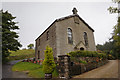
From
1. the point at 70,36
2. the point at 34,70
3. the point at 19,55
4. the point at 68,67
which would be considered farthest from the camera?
the point at 19,55

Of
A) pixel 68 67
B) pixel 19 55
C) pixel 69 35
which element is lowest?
pixel 19 55

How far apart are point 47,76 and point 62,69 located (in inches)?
63.2

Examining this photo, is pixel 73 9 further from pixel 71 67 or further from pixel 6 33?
pixel 6 33

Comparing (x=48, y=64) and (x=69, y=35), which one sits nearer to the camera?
(x=48, y=64)

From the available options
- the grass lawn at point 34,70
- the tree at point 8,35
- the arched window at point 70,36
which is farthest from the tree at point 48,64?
the tree at point 8,35

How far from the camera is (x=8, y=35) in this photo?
15.9 m

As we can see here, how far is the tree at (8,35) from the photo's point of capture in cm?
1493

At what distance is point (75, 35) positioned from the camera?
15.5m

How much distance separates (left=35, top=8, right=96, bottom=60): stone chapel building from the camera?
1283cm

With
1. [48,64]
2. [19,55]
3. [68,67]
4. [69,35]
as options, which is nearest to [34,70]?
[48,64]

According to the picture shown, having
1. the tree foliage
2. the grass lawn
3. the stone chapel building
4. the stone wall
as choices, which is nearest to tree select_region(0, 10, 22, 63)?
the grass lawn

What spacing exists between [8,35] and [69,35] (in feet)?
41.6

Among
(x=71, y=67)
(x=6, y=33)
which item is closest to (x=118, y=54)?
(x=71, y=67)

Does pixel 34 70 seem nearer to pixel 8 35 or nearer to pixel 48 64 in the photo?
pixel 48 64
